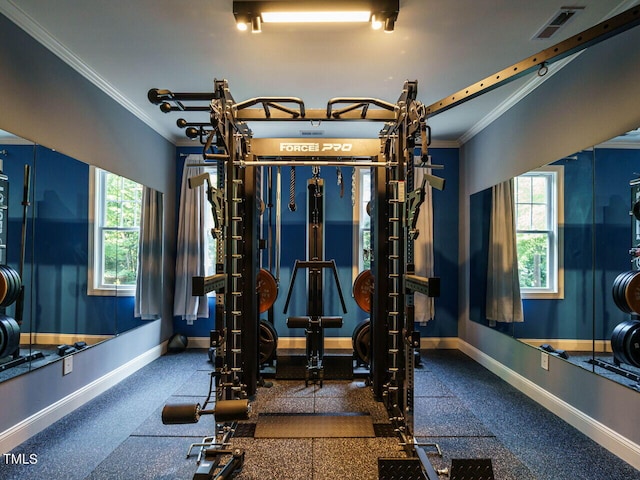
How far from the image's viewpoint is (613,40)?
2.29 m

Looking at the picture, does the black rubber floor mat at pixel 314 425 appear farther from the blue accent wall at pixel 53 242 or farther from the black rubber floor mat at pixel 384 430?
the blue accent wall at pixel 53 242

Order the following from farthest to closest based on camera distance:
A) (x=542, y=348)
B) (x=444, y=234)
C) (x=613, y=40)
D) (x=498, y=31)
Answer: (x=444, y=234) → (x=542, y=348) → (x=498, y=31) → (x=613, y=40)

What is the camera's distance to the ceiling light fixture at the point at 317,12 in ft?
6.88

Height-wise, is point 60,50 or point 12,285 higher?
point 60,50

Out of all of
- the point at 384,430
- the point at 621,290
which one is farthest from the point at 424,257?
the point at 384,430

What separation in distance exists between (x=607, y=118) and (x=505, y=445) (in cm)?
233

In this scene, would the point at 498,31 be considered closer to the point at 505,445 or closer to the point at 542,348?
the point at 542,348

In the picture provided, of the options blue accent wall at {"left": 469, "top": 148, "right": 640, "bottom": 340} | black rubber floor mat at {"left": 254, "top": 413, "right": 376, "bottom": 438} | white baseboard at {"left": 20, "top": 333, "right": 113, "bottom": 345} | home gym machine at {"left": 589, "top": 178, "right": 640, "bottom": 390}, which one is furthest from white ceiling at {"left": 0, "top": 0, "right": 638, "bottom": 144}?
black rubber floor mat at {"left": 254, "top": 413, "right": 376, "bottom": 438}

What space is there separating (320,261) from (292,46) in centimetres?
187

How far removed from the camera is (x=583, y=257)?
2652 mm

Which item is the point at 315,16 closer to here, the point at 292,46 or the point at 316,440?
the point at 292,46

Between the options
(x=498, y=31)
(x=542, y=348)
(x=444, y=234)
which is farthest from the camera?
(x=444, y=234)

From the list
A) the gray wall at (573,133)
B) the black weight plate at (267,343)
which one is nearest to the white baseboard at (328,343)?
the gray wall at (573,133)

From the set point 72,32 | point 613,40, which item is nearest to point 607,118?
point 613,40
